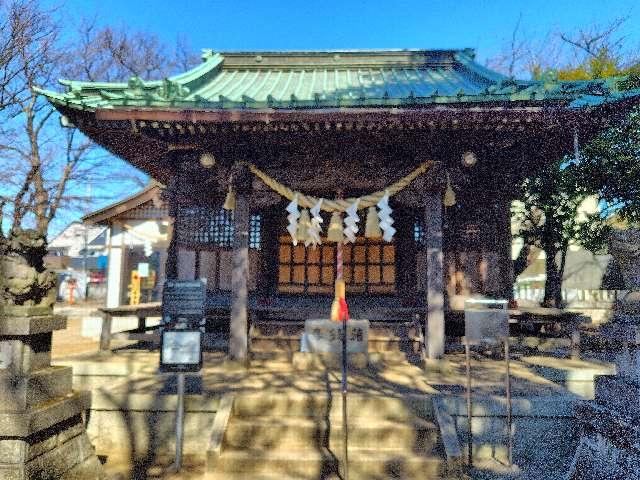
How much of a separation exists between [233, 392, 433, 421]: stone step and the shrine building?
2.05 metres

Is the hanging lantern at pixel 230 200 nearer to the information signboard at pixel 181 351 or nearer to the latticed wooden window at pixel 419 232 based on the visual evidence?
the information signboard at pixel 181 351

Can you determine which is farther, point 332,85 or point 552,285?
point 552,285

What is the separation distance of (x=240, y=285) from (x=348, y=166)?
123 inches

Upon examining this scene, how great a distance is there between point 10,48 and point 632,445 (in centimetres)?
2393

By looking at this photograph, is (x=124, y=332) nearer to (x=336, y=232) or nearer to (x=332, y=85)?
(x=336, y=232)

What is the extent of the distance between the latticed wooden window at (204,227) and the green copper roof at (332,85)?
8.44 feet

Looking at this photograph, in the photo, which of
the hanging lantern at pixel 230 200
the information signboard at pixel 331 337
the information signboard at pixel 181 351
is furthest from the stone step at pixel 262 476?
the hanging lantern at pixel 230 200

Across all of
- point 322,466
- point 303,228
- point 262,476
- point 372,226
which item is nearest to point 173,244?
point 303,228

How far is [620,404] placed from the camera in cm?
446

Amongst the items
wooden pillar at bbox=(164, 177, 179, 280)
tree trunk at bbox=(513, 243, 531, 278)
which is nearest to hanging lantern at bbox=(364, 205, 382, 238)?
wooden pillar at bbox=(164, 177, 179, 280)

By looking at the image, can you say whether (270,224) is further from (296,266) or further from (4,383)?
(4,383)

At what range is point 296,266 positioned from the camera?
11453 mm

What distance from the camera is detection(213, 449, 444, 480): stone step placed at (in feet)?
17.1

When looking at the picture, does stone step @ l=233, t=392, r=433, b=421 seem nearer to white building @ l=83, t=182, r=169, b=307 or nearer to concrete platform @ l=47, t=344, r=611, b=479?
concrete platform @ l=47, t=344, r=611, b=479
